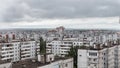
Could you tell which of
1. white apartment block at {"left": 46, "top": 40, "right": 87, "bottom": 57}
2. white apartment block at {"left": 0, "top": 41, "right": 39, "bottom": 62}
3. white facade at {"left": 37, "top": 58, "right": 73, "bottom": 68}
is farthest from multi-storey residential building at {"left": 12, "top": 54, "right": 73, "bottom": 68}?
white apartment block at {"left": 46, "top": 40, "right": 87, "bottom": 57}

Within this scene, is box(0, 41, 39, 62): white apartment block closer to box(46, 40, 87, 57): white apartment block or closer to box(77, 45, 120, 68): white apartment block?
box(46, 40, 87, 57): white apartment block

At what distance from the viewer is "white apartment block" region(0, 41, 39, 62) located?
164 ft

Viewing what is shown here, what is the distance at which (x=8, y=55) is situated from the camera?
51719mm

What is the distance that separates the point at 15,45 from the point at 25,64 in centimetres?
3116

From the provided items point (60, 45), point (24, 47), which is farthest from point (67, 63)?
point (60, 45)

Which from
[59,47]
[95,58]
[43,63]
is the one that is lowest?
[59,47]

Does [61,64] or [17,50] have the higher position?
[61,64]

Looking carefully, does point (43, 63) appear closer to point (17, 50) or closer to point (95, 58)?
point (95, 58)

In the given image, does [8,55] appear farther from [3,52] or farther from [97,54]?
[97,54]

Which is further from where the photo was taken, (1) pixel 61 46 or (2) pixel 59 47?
(2) pixel 59 47

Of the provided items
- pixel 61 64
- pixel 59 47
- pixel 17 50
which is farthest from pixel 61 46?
pixel 61 64

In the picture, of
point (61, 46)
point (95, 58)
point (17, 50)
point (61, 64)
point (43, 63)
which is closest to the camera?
point (43, 63)

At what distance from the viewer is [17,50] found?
54.7 m

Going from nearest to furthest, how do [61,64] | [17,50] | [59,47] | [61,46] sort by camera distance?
1. [61,64]
2. [17,50]
3. [61,46]
4. [59,47]
